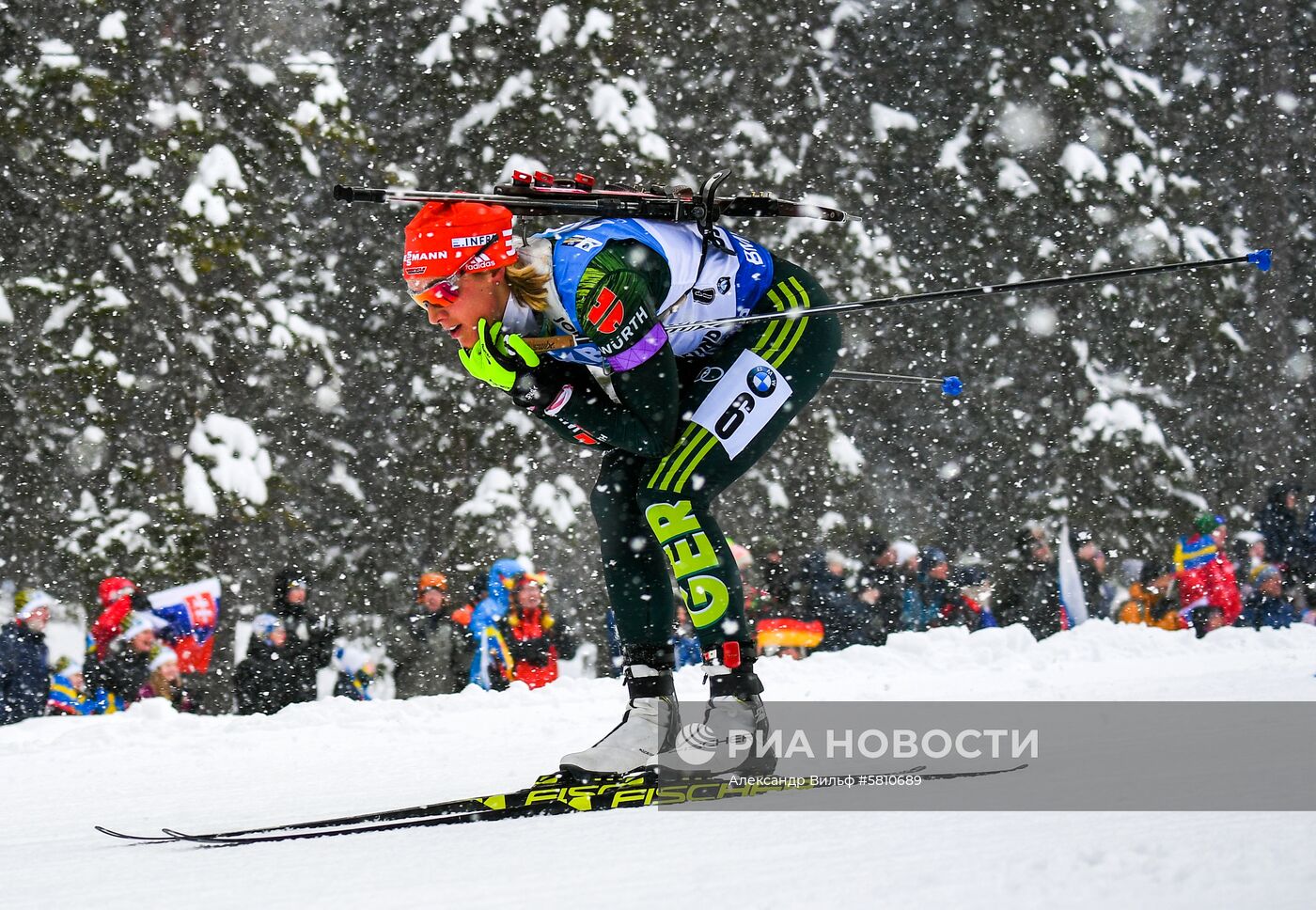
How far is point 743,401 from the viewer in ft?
12.3

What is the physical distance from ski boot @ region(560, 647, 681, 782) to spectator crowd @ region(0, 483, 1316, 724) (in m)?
3.11

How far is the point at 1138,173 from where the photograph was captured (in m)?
16.5

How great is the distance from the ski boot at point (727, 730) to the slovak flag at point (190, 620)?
6.46 metres

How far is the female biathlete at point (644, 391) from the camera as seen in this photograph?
3.46m

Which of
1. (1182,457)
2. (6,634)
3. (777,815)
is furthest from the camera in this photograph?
(1182,457)

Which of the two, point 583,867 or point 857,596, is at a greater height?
point 857,596

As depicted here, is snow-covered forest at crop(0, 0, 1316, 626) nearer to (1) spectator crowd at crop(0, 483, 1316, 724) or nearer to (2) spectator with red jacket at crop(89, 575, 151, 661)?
(1) spectator crowd at crop(0, 483, 1316, 724)

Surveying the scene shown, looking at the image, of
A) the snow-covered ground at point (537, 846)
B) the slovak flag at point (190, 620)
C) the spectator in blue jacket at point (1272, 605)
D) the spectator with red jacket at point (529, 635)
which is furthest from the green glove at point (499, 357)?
the spectator in blue jacket at point (1272, 605)

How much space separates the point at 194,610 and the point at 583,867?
8.05 m

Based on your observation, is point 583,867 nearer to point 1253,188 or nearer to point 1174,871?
point 1174,871

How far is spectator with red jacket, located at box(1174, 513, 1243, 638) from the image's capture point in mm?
11602

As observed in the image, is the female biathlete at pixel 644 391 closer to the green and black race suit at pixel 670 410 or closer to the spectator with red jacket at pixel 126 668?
the green and black race suit at pixel 670 410

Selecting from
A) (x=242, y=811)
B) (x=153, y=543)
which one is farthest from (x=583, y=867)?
(x=153, y=543)

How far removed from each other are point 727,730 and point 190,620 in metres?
6.99
